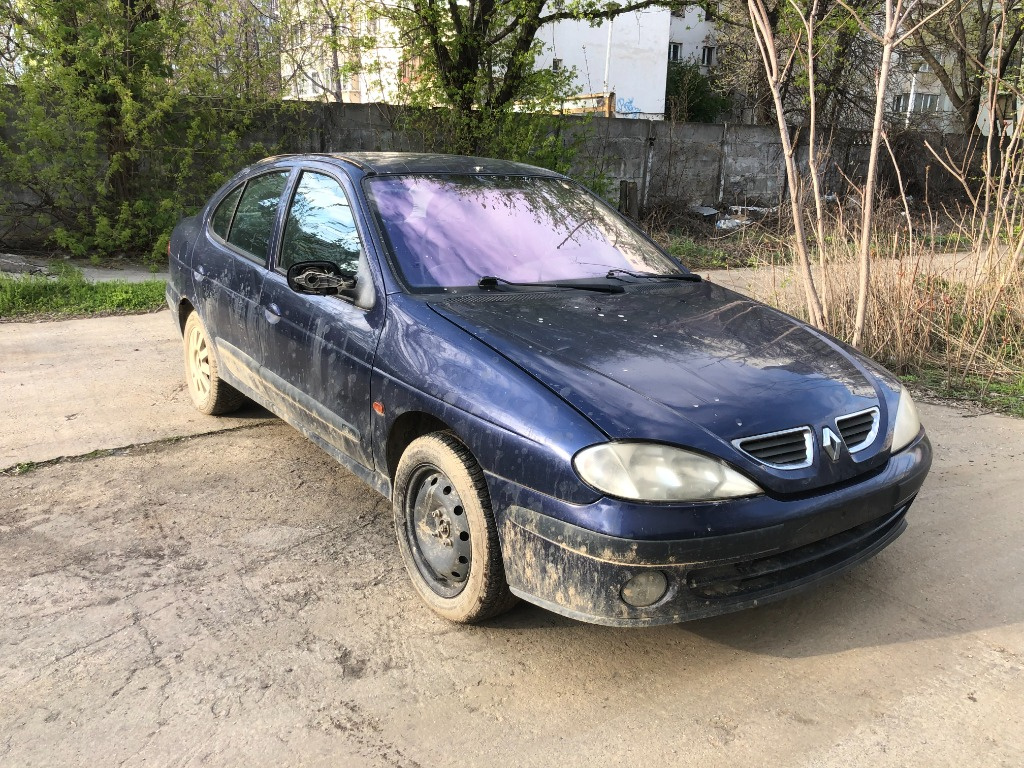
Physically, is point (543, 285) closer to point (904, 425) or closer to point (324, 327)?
point (324, 327)

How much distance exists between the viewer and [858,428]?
2768 millimetres

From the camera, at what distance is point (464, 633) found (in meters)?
2.84

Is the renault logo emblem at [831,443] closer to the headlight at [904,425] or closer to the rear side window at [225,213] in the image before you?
the headlight at [904,425]

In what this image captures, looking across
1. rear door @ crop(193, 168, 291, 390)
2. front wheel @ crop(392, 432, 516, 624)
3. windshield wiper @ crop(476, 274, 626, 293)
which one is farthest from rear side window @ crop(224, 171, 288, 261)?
front wheel @ crop(392, 432, 516, 624)

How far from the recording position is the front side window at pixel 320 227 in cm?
348

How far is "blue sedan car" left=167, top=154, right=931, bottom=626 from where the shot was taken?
7.78 ft

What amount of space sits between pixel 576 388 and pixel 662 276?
4.90 feet

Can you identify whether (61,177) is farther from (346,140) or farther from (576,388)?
(576,388)

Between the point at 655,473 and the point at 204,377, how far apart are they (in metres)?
3.43

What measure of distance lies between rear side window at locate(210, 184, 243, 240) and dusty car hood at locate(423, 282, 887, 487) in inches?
82.5

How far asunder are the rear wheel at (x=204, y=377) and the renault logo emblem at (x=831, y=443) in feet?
10.9

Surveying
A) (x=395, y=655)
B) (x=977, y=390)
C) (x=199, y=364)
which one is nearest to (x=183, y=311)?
(x=199, y=364)

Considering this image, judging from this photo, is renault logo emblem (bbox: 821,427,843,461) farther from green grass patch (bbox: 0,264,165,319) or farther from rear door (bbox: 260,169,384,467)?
green grass patch (bbox: 0,264,165,319)

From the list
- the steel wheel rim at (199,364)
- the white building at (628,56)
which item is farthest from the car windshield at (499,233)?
the white building at (628,56)
